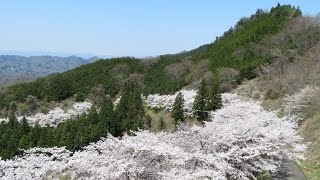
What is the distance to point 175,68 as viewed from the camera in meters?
81.4

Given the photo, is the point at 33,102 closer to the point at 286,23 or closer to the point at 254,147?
the point at 286,23

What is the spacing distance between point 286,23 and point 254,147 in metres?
62.4

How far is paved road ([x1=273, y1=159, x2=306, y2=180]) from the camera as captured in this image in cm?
2108

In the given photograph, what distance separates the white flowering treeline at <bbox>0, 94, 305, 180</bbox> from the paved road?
915mm

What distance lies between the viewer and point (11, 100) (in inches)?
3381

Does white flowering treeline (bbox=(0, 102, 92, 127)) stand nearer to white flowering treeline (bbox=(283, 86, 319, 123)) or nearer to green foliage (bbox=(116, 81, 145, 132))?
green foliage (bbox=(116, 81, 145, 132))

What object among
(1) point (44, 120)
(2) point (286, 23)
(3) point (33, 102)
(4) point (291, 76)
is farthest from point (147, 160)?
(3) point (33, 102)

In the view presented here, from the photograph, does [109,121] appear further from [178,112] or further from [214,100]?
[214,100]

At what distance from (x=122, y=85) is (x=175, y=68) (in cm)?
1148

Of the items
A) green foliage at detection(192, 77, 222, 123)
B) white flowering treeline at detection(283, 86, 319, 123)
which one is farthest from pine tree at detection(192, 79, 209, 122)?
white flowering treeline at detection(283, 86, 319, 123)

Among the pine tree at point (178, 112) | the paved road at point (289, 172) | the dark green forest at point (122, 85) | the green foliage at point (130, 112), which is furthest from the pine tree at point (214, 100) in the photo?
the paved road at point (289, 172)

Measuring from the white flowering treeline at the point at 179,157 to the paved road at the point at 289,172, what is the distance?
3.00 ft

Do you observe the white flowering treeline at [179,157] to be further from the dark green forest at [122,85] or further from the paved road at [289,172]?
the dark green forest at [122,85]

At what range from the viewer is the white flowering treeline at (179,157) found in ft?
47.2
